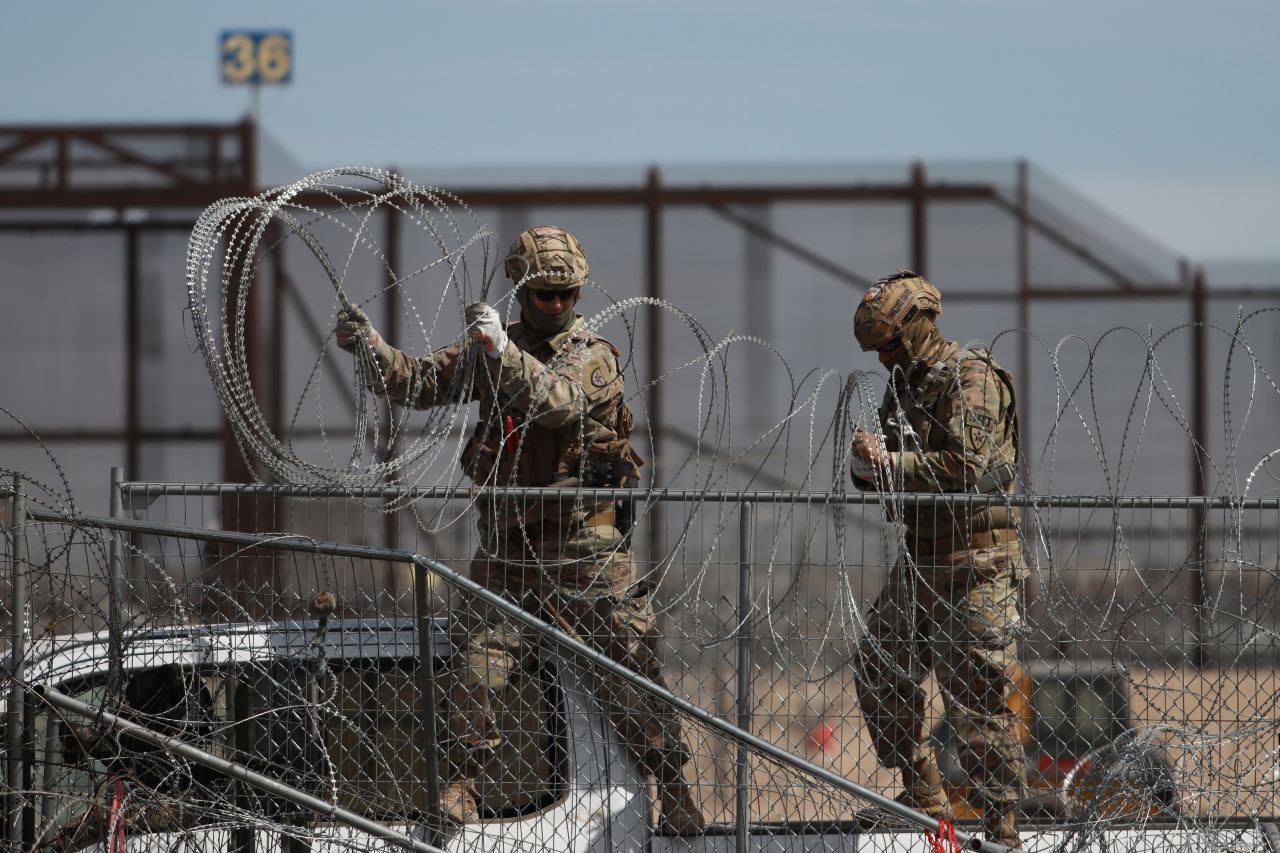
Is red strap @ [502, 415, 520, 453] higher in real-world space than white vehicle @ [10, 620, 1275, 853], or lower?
higher

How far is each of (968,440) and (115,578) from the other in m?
2.52

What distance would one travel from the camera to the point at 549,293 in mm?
5008

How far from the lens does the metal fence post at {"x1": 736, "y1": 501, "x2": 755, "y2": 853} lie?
13.2 feet

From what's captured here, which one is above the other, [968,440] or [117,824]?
[968,440]

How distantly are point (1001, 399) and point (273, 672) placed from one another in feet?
7.76

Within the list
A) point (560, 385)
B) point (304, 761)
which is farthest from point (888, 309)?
point (304, 761)

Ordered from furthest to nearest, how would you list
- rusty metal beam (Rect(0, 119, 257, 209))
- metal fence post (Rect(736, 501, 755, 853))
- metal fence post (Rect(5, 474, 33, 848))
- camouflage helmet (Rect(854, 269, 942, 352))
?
rusty metal beam (Rect(0, 119, 257, 209))
camouflage helmet (Rect(854, 269, 942, 352))
metal fence post (Rect(736, 501, 755, 853))
metal fence post (Rect(5, 474, 33, 848))

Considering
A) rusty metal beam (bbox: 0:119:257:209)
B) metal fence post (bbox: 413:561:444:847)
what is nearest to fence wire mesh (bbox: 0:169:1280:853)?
metal fence post (bbox: 413:561:444:847)

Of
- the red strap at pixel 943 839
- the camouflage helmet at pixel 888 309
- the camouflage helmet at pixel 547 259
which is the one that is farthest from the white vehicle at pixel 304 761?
the camouflage helmet at pixel 888 309

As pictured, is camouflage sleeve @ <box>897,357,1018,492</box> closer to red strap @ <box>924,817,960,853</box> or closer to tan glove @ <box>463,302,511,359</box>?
red strap @ <box>924,817,960,853</box>

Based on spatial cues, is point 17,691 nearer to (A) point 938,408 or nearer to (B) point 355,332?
(B) point 355,332

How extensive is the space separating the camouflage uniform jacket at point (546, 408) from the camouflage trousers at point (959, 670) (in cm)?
99

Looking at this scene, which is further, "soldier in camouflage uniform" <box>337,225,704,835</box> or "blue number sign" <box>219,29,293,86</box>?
"blue number sign" <box>219,29,293,86</box>

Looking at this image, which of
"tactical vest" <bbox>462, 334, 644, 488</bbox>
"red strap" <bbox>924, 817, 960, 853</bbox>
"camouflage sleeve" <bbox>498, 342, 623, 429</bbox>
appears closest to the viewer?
"red strap" <bbox>924, 817, 960, 853</bbox>
